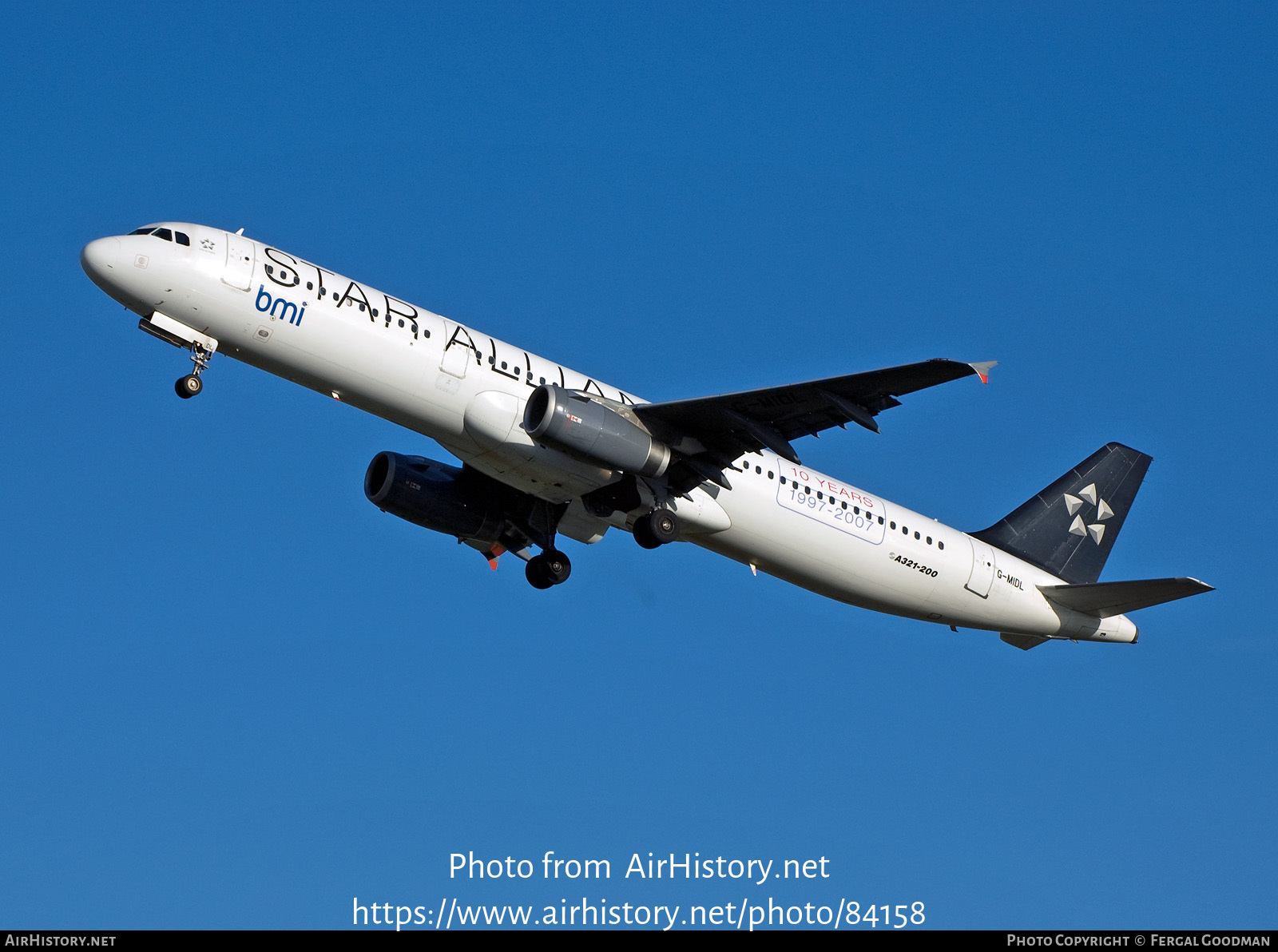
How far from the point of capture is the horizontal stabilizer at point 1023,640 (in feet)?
135

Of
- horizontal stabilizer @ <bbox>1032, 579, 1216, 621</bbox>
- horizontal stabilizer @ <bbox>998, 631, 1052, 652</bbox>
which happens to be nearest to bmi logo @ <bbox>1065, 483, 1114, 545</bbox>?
horizontal stabilizer @ <bbox>1032, 579, 1216, 621</bbox>

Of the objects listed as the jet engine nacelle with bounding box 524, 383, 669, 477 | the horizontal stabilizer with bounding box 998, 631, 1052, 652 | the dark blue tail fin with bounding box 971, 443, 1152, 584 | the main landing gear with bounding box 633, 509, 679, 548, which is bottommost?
the main landing gear with bounding box 633, 509, 679, 548

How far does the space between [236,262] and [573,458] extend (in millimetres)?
8305

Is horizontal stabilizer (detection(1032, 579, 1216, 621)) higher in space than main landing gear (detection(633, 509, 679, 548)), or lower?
higher

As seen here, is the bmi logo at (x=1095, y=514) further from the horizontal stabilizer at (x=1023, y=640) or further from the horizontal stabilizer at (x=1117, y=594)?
the horizontal stabilizer at (x=1023, y=640)

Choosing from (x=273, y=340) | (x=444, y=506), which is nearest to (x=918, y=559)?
(x=444, y=506)

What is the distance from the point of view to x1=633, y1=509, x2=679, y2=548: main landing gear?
115 feet

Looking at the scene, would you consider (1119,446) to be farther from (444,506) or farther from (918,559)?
(444,506)

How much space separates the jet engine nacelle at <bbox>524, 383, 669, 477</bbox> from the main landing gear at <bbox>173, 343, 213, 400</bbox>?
22.6ft

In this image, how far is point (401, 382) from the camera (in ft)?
107

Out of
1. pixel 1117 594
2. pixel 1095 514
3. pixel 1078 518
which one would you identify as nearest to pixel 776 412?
pixel 1117 594

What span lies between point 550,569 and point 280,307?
1049 cm

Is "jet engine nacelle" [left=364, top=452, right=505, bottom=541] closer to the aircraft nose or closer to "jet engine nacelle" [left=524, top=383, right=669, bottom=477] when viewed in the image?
"jet engine nacelle" [left=524, top=383, right=669, bottom=477]

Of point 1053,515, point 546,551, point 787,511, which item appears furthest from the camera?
point 1053,515
